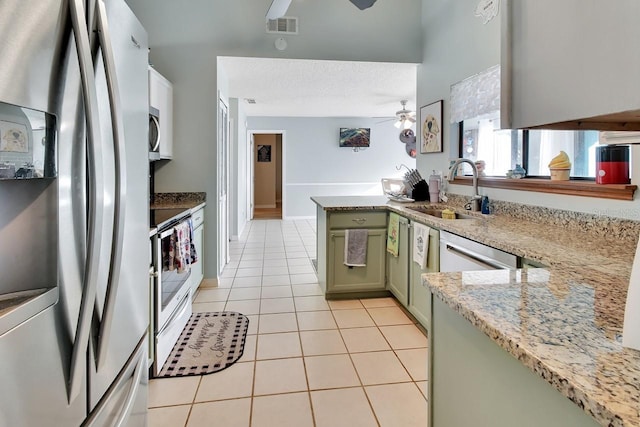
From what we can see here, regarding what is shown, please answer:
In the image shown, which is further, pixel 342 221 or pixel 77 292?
pixel 342 221

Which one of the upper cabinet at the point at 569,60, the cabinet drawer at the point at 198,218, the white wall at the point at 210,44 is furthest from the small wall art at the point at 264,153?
the upper cabinet at the point at 569,60

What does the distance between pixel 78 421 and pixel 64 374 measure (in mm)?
152

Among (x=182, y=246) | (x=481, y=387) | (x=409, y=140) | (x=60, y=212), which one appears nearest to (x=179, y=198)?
(x=182, y=246)

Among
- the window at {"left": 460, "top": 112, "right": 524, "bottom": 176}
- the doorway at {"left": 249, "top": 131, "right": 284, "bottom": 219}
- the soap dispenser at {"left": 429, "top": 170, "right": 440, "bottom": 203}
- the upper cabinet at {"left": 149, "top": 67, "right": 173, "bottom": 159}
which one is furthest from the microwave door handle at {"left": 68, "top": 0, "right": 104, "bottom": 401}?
the doorway at {"left": 249, "top": 131, "right": 284, "bottom": 219}

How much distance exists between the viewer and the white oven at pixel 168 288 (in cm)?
210

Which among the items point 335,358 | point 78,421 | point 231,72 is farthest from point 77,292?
point 231,72

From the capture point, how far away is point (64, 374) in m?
0.79

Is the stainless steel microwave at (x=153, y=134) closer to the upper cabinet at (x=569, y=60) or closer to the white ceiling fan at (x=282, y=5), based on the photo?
the white ceiling fan at (x=282, y=5)

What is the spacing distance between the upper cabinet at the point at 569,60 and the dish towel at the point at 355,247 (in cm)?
258

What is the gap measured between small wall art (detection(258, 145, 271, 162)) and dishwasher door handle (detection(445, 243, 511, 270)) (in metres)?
9.17

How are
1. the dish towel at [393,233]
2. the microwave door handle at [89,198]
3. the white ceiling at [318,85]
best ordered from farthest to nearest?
the white ceiling at [318,85] < the dish towel at [393,233] < the microwave door handle at [89,198]

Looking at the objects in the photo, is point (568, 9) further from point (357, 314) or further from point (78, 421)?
point (357, 314)

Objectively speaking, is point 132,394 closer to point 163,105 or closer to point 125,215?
point 125,215

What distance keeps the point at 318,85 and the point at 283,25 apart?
62.4 inches
